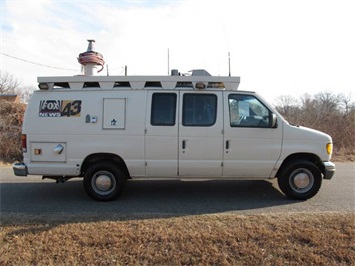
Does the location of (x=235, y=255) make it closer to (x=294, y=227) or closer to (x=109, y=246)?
(x=294, y=227)

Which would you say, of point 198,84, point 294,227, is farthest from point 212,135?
point 294,227

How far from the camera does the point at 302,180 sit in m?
5.90

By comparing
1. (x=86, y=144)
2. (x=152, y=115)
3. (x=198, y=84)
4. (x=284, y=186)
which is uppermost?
(x=198, y=84)

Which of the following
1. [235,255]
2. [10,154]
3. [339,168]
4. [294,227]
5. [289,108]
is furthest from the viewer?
[289,108]

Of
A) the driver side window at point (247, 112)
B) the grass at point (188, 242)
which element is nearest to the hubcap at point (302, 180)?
the driver side window at point (247, 112)

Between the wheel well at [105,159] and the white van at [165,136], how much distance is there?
0.07ft

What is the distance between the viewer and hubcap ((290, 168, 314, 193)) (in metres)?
5.91

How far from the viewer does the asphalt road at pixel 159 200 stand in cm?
512

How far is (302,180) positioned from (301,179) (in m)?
0.03

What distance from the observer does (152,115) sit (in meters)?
5.84

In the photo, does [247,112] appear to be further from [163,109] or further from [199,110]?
[163,109]

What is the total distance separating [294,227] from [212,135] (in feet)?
7.27

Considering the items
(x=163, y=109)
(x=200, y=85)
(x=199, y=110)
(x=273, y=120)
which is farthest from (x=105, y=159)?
(x=273, y=120)

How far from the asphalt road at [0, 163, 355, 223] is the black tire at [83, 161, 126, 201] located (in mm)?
174
